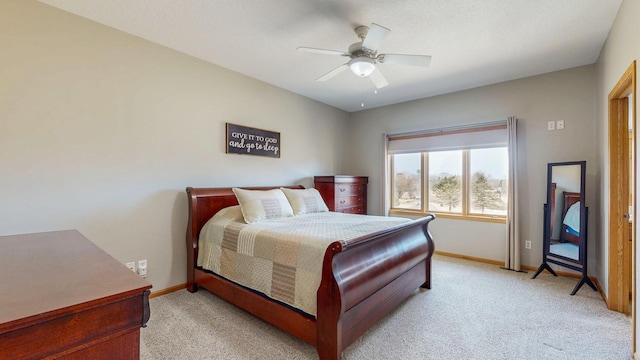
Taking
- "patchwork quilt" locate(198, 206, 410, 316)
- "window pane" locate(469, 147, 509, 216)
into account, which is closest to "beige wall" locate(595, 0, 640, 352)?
"window pane" locate(469, 147, 509, 216)

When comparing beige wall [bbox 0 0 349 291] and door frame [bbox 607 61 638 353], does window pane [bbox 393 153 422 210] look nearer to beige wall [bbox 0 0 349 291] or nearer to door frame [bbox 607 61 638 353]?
door frame [bbox 607 61 638 353]

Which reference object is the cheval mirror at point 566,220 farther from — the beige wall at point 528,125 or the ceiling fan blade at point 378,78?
the ceiling fan blade at point 378,78

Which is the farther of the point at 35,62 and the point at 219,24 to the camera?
the point at 219,24

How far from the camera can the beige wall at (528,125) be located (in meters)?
3.39

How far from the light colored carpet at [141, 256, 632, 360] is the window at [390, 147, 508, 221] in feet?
4.63

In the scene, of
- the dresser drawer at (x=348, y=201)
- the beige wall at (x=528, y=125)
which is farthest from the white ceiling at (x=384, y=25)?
the dresser drawer at (x=348, y=201)

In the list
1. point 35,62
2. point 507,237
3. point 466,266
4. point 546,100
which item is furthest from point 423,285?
point 35,62

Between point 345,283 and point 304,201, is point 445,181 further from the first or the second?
point 345,283

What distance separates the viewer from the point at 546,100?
362cm

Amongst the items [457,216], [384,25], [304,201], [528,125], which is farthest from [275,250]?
[528,125]

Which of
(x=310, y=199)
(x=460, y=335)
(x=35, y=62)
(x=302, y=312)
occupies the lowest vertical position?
(x=460, y=335)

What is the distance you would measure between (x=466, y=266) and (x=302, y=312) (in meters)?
2.91

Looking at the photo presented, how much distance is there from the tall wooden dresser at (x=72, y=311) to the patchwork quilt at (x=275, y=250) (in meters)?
1.14

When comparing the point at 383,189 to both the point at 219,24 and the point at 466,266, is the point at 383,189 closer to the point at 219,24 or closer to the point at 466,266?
the point at 466,266
